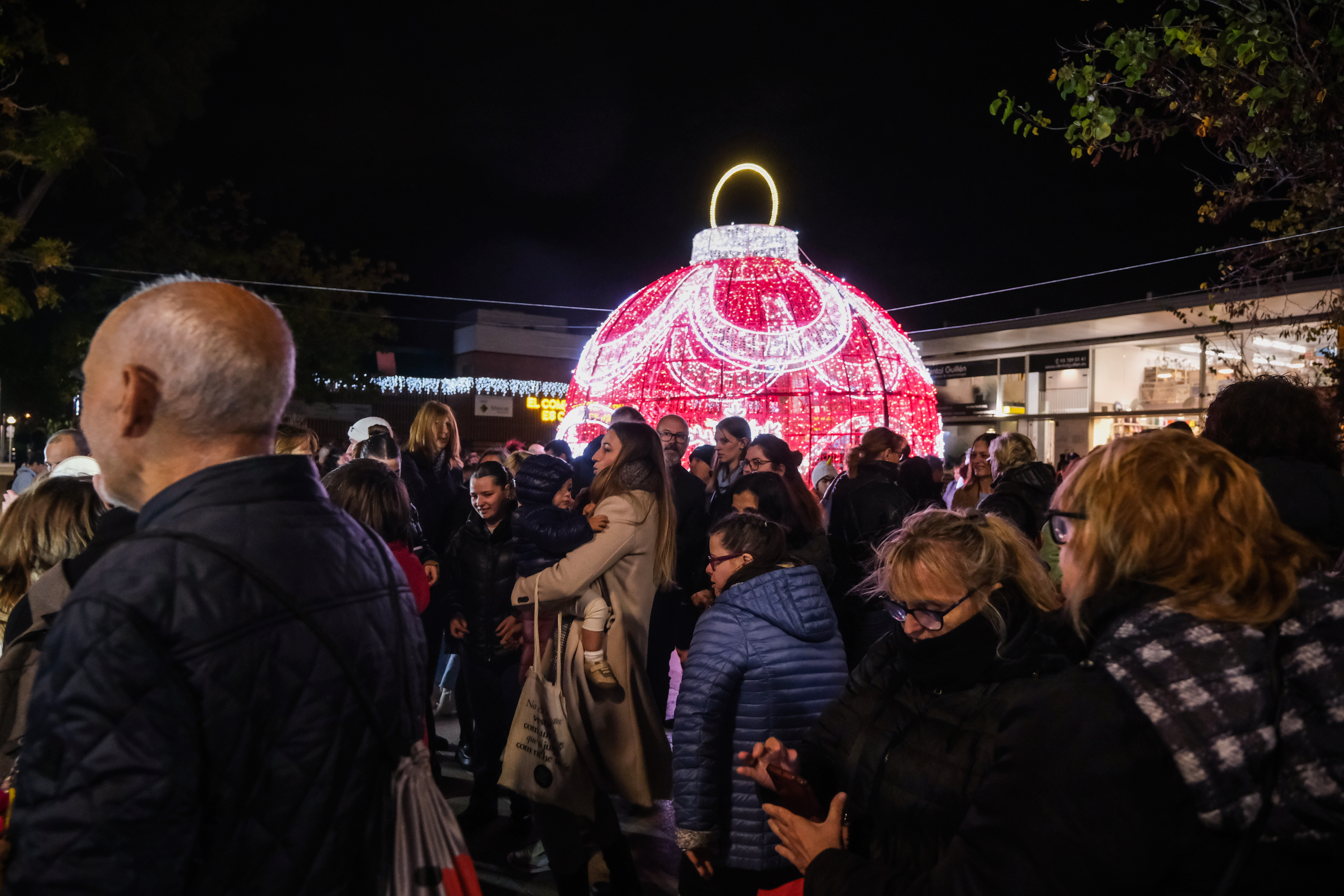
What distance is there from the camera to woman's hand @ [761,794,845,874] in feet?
6.57

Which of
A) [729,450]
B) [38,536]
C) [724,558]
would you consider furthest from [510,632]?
[729,450]

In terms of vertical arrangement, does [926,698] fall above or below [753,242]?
below

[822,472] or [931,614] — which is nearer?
[931,614]

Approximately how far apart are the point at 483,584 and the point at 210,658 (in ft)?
10.7

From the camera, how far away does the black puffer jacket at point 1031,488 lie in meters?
4.49

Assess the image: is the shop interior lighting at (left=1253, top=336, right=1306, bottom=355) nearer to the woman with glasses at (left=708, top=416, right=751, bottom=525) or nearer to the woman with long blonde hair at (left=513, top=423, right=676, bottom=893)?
the woman with glasses at (left=708, top=416, right=751, bottom=525)

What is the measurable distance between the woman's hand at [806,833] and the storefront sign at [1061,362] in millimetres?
19398

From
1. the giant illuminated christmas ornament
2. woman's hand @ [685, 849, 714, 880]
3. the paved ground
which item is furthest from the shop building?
woman's hand @ [685, 849, 714, 880]

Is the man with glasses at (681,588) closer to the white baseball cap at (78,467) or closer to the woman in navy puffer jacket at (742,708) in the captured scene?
the woman in navy puffer jacket at (742,708)

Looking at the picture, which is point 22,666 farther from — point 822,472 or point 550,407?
point 550,407

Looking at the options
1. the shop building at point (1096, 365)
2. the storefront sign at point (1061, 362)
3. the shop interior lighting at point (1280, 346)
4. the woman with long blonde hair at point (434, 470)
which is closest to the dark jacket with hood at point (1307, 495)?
the woman with long blonde hair at point (434, 470)

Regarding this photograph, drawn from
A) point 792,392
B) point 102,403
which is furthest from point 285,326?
point 792,392

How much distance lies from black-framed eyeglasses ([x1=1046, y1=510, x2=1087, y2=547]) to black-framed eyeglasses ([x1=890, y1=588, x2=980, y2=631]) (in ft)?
1.64

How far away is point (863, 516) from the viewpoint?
529 centimetres
